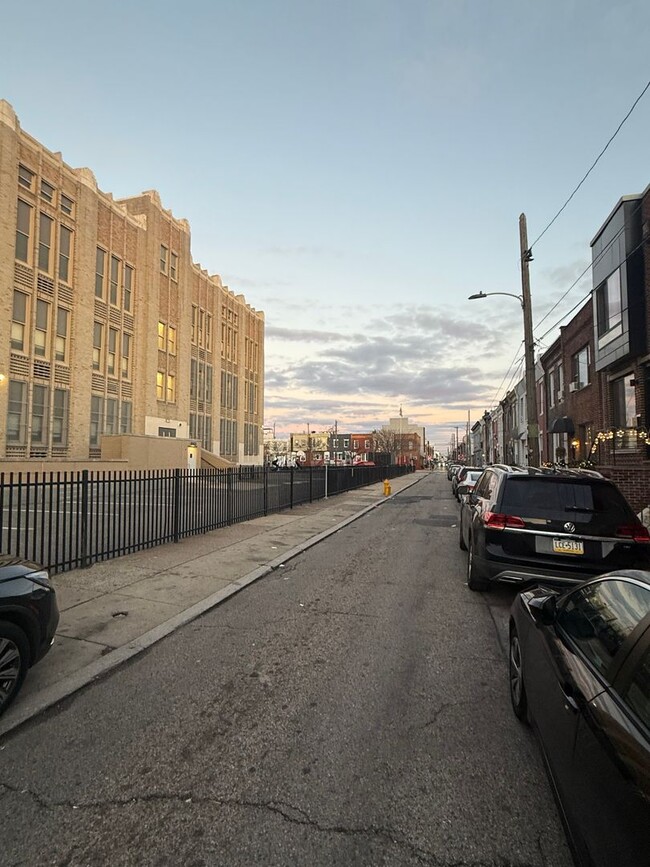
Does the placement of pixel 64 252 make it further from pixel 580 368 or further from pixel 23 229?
pixel 580 368

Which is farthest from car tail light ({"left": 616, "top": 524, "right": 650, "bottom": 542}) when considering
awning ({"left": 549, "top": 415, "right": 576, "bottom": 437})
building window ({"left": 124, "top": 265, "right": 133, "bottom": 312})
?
building window ({"left": 124, "top": 265, "right": 133, "bottom": 312})

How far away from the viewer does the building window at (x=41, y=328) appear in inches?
981

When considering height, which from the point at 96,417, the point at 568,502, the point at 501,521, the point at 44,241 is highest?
the point at 44,241

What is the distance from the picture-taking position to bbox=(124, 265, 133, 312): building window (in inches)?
1239

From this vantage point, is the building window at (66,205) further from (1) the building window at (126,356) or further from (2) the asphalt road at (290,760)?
(2) the asphalt road at (290,760)

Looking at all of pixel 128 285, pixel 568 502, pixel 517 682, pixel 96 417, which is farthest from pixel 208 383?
pixel 517 682

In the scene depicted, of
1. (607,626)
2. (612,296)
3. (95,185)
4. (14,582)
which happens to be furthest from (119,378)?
(607,626)

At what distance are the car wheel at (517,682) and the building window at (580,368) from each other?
19349 mm

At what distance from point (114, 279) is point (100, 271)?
1191 mm

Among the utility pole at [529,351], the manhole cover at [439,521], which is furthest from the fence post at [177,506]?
the utility pole at [529,351]

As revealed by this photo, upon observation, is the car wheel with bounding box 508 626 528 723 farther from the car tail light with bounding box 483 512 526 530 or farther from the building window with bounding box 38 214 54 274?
the building window with bounding box 38 214 54 274

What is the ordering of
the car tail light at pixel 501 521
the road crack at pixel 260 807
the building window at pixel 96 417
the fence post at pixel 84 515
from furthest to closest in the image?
1. the building window at pixel 96 417
2. the fence post at pixel 84 515
3. the car tail light at pixel 501 521
4. the road crack at pixel 260 807

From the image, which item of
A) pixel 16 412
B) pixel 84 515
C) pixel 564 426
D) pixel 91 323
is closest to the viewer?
pixel 84 515

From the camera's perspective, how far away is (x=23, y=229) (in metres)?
24.2
